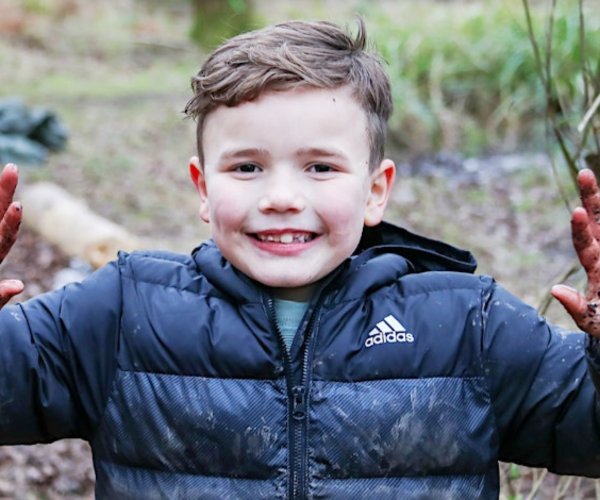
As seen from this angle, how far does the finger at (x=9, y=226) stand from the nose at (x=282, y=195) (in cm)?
52

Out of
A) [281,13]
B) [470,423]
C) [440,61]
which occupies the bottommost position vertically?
[470,423]

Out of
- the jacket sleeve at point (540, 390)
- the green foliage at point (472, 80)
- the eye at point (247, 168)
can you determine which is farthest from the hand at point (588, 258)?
the green foliage at point (472, 80)

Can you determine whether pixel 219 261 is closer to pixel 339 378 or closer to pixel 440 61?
pixel 339 378

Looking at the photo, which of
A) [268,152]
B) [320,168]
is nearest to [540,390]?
[320,168]

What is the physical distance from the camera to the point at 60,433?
2320 millimetres

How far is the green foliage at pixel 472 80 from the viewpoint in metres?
9.38

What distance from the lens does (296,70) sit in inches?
88.6

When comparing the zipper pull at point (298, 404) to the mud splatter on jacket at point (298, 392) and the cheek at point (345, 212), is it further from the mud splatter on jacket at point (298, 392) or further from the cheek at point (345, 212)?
the cheek at point (345, 212)

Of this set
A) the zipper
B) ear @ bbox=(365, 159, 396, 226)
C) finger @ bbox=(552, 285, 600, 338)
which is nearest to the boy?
the zipper

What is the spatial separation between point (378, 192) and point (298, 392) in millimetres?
561

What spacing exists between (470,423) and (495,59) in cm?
834

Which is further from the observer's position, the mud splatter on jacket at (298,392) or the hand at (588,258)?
the mud splatter on jacket at (298,392)

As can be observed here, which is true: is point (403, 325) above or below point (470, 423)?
above

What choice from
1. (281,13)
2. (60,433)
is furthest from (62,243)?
(281,13)
